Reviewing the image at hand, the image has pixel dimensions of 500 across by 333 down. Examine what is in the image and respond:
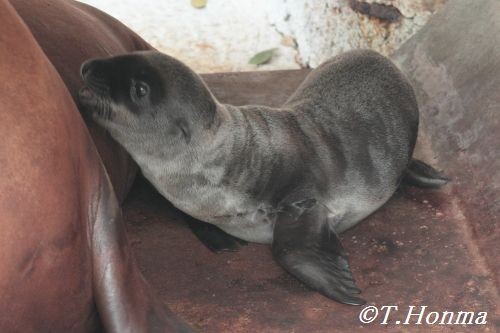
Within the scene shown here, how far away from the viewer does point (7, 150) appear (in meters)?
2.16

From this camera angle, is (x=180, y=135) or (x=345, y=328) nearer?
(x=345, y=328)

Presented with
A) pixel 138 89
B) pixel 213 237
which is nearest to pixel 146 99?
pixel 138 89

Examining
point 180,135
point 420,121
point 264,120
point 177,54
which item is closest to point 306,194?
point 264,120

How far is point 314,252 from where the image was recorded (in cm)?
322

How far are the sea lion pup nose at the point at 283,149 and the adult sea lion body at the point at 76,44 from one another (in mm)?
80

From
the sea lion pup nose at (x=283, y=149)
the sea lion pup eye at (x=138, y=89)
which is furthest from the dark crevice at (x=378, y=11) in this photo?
the sea lion pup eye at (x=138, y=89)

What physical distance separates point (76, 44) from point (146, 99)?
0.38 meters

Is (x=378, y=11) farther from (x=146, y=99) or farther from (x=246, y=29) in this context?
(x=146, y=99)

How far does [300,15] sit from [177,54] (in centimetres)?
87

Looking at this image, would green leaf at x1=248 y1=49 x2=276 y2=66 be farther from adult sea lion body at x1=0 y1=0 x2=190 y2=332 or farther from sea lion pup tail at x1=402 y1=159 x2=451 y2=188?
adult sea lion body at x1=0 y1=0 x2=190 y2=332

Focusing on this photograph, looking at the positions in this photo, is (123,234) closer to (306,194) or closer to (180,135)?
(180,135)

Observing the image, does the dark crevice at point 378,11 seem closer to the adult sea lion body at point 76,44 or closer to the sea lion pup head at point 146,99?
the adult sea lion body at point 76,44

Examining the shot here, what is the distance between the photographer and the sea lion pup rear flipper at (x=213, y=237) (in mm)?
3426

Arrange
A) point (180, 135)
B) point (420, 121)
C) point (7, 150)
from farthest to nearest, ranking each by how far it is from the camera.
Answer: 1. point (420, 121)
2. point (180, 135)
3. point (7, 150)
